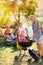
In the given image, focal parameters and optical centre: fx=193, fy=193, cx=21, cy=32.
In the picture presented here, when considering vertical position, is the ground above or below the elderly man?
below

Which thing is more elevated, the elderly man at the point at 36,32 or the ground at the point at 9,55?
the elderly man at the point at 36,32

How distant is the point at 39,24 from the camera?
248 cm

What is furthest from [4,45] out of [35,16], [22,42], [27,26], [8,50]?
[35,16]

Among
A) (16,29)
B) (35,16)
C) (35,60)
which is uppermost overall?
(35,16)

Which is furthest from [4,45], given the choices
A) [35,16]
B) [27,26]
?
[35,16]

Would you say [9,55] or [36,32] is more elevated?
[36,32]

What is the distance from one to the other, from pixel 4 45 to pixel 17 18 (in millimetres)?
402

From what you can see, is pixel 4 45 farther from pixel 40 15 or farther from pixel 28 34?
pixel 40 15

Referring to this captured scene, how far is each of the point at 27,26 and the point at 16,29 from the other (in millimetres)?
153

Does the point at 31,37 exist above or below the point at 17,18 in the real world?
below

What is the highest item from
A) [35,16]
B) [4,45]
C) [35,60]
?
[35,16]

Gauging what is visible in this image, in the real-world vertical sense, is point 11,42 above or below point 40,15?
below

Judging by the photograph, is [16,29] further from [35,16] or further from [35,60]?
[35,60]

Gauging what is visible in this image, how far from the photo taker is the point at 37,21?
2.50m
